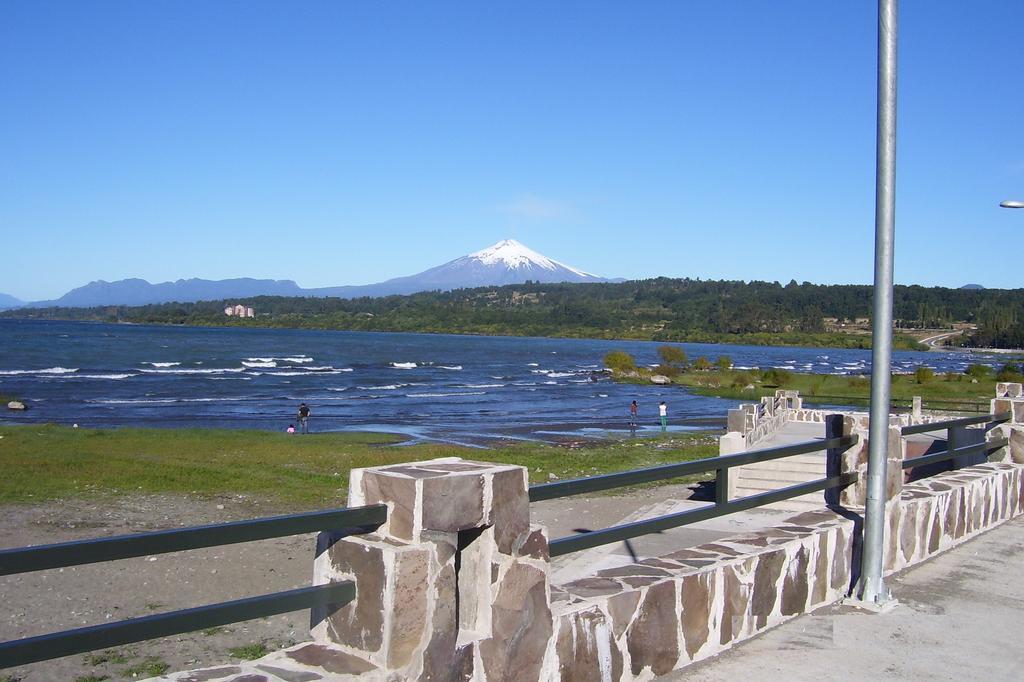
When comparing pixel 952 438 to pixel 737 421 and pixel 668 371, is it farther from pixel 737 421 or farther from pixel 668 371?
pixel 668 371

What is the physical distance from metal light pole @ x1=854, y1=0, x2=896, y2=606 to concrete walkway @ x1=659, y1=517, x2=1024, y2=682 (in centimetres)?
39

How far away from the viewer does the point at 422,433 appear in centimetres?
4381

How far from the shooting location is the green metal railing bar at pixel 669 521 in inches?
178

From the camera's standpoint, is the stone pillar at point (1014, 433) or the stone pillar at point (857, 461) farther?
the stone pillar at point (1014, 433)

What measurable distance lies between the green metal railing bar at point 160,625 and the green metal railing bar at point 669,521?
1184 millimetres

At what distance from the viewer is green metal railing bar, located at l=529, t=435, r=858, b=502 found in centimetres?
431

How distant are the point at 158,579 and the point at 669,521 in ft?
35.4

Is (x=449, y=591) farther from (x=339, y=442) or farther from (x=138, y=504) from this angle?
(x=339, y=442)

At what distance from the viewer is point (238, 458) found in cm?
3084

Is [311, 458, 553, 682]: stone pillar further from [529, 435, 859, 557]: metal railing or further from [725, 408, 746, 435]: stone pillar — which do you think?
[725, 408, 746, 435]: stone pillar

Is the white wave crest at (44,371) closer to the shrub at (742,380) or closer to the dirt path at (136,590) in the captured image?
the shrub at (742,380)

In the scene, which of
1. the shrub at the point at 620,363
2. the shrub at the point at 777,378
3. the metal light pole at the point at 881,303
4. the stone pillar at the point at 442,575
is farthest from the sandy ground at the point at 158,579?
the shrub at the point at 620,363

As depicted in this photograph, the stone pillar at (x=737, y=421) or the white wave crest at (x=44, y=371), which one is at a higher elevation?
the stone pillar at (x=737, y=421)

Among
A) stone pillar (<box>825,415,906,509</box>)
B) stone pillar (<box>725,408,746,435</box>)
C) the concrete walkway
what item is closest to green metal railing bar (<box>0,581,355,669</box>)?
the concrete walkway
